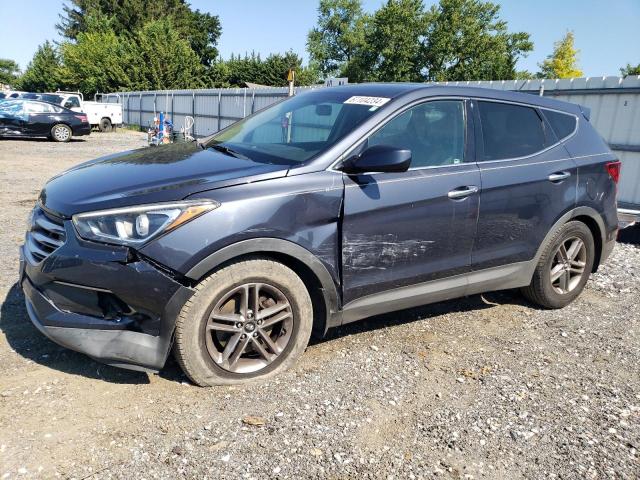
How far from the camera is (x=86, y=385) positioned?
2.93 m

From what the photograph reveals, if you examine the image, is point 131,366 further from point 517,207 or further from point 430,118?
point 517,207

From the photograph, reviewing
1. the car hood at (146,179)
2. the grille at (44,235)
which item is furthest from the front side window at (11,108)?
the grille at (44,235)

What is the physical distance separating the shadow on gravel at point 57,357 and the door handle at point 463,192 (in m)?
2.06

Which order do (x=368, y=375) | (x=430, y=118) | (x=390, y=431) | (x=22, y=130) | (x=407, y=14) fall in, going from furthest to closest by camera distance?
(x=407, y=14) → (x=22, y=130) → (x=430, y=118) → (x=368, y=375) → (x=390, y=431)

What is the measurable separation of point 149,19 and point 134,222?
207 ft

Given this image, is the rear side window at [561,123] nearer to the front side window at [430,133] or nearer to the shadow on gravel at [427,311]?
the front side window at [430,133]

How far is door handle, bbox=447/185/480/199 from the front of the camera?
3.44 meters

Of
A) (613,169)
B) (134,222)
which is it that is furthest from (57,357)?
(613,169)

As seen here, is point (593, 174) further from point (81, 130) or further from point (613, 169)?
point (81, 130)

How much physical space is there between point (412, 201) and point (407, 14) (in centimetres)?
5289

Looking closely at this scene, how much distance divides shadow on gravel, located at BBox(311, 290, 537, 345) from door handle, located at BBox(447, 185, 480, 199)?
3.74 ft

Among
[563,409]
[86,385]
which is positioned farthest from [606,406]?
[86,385]

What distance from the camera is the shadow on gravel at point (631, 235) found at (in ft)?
22.7

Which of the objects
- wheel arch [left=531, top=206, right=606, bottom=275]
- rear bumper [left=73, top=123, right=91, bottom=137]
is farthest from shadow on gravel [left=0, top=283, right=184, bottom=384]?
rear bumper [left=73, top=123, right=91, bottom=137]
